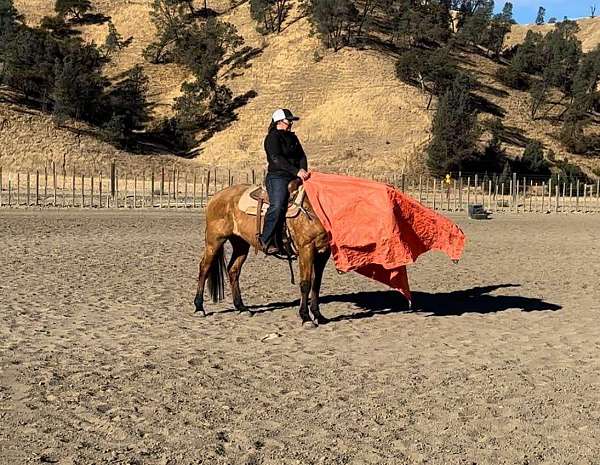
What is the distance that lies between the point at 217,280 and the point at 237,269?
0.30m

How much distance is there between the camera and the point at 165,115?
220ft

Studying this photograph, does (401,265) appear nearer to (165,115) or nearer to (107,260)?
(107,260)

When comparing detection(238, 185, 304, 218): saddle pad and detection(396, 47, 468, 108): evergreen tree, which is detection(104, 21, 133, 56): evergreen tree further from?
detection(238, 185, 304, 218): saddle pad

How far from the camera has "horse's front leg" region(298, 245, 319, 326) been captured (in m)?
9.16

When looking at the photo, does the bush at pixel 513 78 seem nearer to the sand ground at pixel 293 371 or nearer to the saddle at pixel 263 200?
the sand ground at pixel 293 371

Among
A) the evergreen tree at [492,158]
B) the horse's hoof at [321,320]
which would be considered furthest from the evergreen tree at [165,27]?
the horse's hoof at [321,320]

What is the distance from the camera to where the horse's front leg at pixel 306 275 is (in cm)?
916

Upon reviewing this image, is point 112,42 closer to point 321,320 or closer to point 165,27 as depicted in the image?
point 165,27

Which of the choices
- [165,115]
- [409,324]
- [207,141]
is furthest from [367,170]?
A: [409,324]

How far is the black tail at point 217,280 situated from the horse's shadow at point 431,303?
0.50 metres

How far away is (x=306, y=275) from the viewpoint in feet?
30.1

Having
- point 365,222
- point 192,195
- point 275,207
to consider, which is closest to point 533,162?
point 192,195

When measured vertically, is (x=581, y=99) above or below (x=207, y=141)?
above

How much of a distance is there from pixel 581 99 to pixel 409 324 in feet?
201
